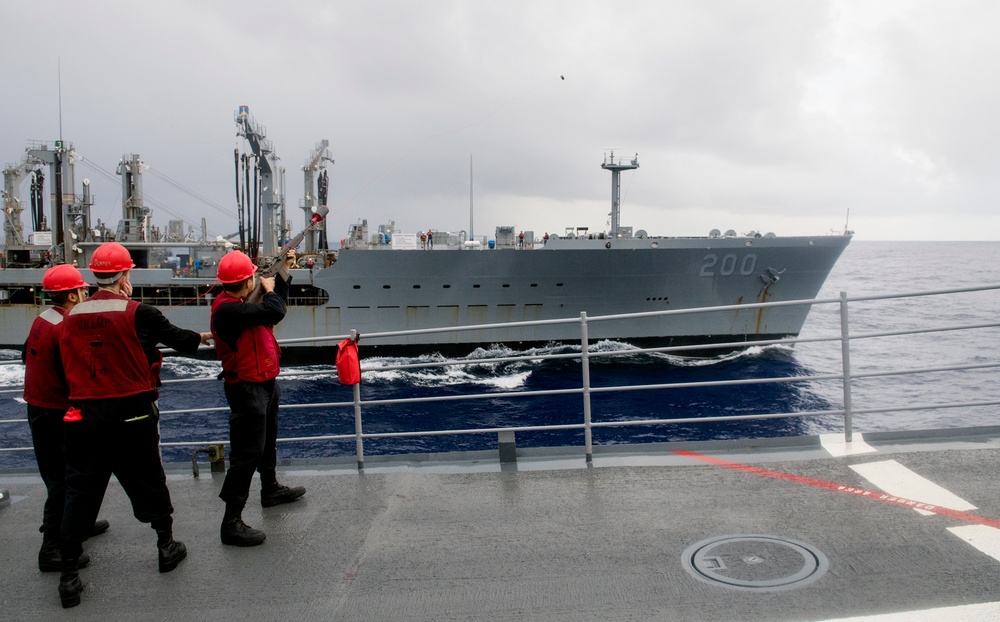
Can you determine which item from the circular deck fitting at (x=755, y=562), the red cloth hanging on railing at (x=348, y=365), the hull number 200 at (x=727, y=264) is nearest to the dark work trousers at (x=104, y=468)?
the red cloth hanging on railing at (x=348, y=365)

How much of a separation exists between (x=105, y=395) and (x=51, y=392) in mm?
514

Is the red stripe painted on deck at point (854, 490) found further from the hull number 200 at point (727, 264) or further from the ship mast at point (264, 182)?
the ship mast at point (264, 182)

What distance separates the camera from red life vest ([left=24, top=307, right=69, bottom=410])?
10.1 ft

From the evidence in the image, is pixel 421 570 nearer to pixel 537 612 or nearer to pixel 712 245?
pixel 537 612

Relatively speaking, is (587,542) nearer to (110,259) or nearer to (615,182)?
(110,259)

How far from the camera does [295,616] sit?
2.55 metres

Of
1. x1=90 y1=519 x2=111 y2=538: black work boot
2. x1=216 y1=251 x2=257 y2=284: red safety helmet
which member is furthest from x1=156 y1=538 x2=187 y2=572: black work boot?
x1=216 y1=251 x2=257 y2=284: red safety helmet

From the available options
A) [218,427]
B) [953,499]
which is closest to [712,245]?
[218,427]

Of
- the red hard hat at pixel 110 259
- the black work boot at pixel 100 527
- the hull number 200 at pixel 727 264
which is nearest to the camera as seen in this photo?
the red hard hat at pixel 110 259

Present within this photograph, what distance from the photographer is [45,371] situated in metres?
3.11

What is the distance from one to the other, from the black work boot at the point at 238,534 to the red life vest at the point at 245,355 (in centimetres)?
66

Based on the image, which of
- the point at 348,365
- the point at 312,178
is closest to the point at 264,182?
the point at 312,178

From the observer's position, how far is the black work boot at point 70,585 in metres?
2.72

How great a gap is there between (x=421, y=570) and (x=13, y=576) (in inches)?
70.7
